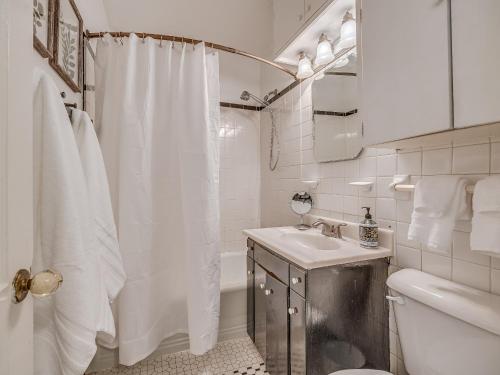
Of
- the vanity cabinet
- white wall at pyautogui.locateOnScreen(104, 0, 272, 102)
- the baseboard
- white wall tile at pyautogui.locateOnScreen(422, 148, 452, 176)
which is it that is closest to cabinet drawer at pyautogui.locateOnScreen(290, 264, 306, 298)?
the vanity cabinet

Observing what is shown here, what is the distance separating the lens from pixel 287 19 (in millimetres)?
1586

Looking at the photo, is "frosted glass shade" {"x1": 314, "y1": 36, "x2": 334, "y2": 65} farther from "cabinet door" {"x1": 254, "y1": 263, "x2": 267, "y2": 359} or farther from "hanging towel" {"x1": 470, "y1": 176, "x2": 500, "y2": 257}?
"cabinet door" {"x1": 254, "y1": 263, "x2": 267, "y2": 359}

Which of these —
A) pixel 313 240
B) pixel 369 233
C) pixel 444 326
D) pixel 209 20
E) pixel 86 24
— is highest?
pixel 209 20

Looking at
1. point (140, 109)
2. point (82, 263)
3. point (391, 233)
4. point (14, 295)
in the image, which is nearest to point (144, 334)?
point (82, 263)

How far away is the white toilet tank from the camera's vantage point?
2.15ft

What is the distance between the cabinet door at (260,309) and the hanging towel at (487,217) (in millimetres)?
988

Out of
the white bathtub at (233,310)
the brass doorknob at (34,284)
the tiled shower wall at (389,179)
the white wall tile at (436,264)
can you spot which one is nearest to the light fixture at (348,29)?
the tiled shower wall at (389,179)

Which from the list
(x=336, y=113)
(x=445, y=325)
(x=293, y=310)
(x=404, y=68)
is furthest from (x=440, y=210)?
(x=336, y=113)

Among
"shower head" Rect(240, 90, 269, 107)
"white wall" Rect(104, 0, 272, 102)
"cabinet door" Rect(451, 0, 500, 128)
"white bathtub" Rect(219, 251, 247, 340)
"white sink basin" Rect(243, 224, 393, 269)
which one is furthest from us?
"shower head" Rect(240, 90, 269, 107)

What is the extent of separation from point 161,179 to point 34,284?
95 centimetres

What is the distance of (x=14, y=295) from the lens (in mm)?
Answer: 455

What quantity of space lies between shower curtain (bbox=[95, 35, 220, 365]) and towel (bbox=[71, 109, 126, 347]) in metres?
0.40

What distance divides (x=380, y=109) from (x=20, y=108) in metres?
1.02

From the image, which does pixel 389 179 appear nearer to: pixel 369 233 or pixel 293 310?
pixel 369 233
